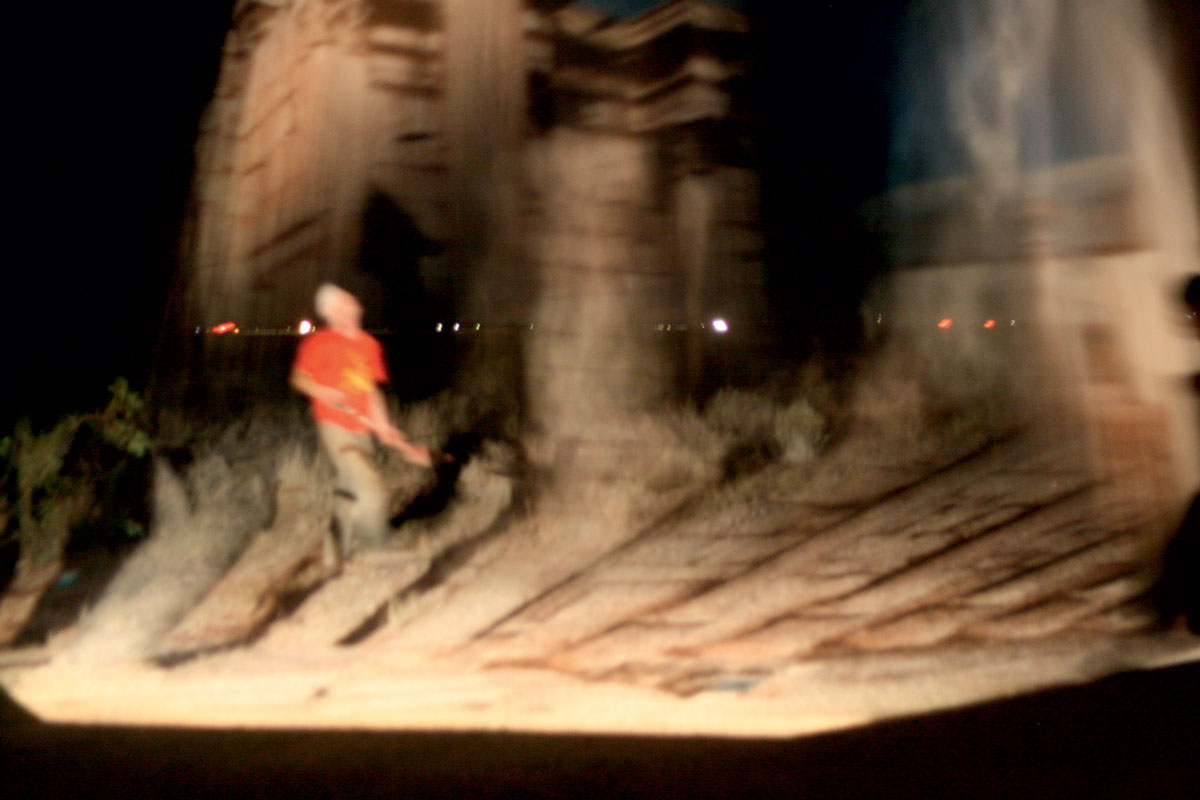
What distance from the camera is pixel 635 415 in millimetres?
8547

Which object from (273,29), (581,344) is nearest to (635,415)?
(581,344)

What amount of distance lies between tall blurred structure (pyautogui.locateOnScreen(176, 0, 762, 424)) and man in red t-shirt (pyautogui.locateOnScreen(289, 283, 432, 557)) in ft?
10.2

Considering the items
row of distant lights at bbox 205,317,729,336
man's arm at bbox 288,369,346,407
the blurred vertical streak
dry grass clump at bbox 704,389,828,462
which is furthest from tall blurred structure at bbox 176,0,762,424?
man's arm at bbox 288,369,346,407

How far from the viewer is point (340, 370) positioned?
18.6ft

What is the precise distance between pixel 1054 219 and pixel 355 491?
24.7ft

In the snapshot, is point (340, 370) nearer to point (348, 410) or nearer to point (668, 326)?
point (348, 410)

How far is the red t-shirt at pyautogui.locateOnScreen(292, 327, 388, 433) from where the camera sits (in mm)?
5645

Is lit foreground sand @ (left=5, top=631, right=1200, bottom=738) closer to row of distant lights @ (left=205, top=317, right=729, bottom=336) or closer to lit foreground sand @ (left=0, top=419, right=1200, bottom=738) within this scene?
lit foreground sand @ (left=0, top=419, right=1200, bottom=738)

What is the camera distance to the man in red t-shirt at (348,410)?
5645mm

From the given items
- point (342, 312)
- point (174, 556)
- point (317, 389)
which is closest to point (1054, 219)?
point (342, 312)

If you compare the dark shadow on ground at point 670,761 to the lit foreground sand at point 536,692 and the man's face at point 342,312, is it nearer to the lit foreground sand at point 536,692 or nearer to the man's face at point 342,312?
the lit foreground sand at point 536,692

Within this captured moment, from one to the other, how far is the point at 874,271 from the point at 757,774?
8.66 m

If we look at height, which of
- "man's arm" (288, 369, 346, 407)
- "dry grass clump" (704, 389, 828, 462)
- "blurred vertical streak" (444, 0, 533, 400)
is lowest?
"dry grass clump" (704, 389, 828, 462)

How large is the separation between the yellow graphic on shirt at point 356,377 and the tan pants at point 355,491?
0.23 m
